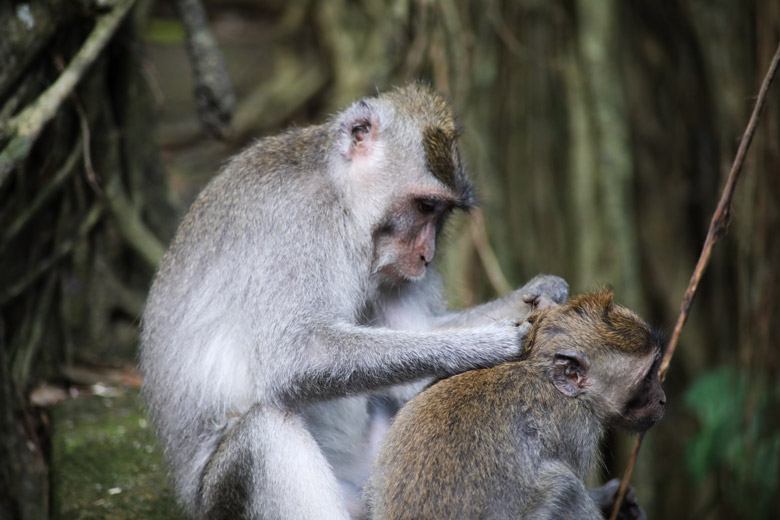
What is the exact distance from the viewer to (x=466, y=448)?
3.41 metres

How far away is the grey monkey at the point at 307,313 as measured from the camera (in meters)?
3.82

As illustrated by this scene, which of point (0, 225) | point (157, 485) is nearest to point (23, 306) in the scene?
point (0, 225)

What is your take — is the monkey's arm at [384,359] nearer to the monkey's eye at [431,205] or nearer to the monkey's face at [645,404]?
the monkey's face at [645,404]

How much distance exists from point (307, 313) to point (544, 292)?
3.87 feet

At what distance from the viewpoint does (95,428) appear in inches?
212

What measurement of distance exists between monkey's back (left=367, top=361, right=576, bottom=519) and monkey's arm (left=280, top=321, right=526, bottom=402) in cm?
18

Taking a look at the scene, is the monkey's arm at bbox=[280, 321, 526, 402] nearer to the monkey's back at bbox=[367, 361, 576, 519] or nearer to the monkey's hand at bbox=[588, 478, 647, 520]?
the monkey's back at bbox=[367, 361, 576, 519]

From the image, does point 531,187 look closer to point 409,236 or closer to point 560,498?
point 409,236

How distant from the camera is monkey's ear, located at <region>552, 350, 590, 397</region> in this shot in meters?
3.68

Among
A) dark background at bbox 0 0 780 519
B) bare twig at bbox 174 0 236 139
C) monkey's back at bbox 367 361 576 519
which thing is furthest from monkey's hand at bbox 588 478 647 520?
bare twig at bbox 174 0 236 139

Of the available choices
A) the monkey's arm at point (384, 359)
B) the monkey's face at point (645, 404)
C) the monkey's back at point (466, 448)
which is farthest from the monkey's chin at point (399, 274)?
the monkey's face at point (645, 404)

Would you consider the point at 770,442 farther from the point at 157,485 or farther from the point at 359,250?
the point at 157,485

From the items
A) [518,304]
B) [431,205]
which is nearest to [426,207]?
[431,205]

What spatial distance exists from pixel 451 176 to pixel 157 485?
2.41 meters
